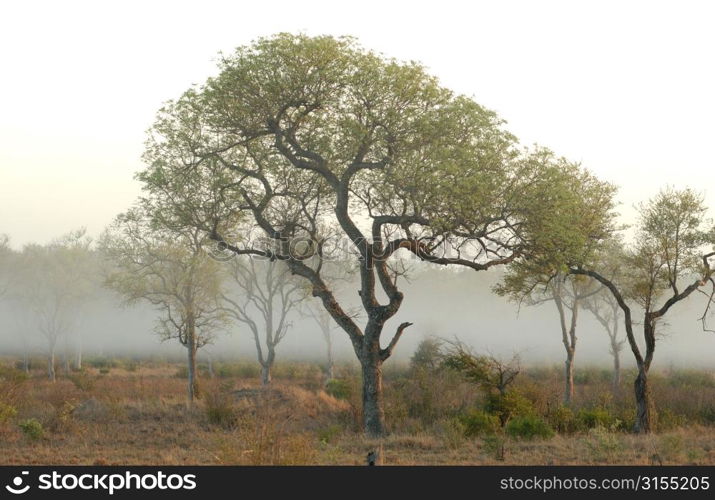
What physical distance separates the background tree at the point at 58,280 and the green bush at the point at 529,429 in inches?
1921

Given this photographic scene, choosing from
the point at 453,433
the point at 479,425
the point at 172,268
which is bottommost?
the point at 479,425

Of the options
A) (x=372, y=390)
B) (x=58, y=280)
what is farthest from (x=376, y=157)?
(x=58, y=280)

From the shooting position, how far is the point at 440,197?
779 inches

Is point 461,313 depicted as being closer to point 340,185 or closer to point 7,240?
point 7,240

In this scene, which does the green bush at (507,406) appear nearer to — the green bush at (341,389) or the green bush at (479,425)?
the green bush at (479,425)

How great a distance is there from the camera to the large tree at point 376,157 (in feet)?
66.1

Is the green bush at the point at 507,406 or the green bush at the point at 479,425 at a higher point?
the green bush at the point at 507,406

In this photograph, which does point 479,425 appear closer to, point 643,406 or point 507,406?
point 507,406

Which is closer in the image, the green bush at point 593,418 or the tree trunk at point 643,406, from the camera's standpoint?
the green bush at point 593,418

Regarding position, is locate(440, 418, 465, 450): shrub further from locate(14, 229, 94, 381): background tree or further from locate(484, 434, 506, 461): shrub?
locate(14, 229, 94, 381): background tree

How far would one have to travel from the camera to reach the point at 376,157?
21.8 metres

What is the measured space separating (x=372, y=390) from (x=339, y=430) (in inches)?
69.9

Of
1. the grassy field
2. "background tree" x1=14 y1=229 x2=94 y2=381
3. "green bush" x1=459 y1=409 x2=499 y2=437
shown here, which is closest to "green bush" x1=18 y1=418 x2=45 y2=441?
the grassy field
